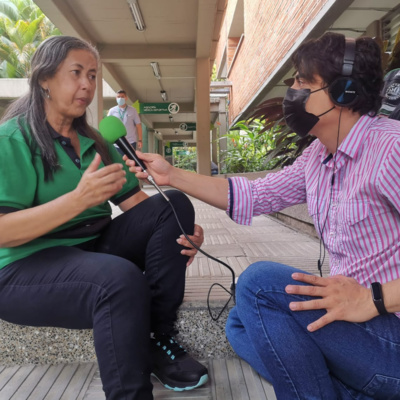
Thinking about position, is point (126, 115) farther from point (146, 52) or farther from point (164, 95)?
point (164, 95)

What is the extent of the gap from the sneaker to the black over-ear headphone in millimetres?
1054

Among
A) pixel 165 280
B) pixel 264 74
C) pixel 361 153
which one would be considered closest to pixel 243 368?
pixel 165 280

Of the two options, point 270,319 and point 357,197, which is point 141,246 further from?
point 357,197

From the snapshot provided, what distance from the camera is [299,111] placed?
51.3 inches

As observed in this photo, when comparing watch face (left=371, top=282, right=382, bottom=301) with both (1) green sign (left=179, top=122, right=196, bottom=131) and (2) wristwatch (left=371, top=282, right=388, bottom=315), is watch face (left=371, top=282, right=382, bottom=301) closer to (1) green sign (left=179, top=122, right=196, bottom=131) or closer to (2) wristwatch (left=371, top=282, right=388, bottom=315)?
(2) wristwatch (left=371, top=282, right=388, bottom=315)

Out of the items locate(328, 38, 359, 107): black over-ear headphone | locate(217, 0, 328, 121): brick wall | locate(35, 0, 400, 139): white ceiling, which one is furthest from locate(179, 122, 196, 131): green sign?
locate(328, 38, 359, 107): black over-ear headphone

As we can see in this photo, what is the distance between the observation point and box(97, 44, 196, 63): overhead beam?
8.66 m

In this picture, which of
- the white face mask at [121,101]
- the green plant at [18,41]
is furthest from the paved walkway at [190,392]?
the green plant at [18,41]

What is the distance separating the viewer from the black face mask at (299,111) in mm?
1278

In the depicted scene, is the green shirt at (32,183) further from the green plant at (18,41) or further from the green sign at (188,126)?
the green plant at (18,41)

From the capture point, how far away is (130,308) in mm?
1225

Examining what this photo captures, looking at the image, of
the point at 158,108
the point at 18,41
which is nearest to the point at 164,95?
the point at 158,108

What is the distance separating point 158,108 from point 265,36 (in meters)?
7.11

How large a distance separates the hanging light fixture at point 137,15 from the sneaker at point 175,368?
628cm
